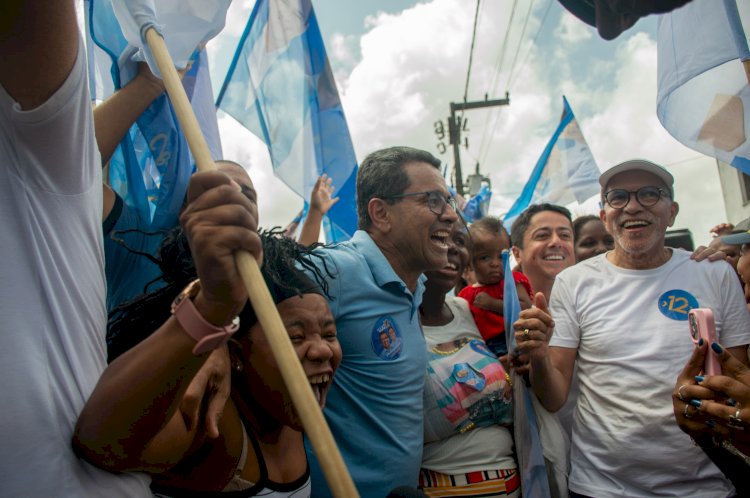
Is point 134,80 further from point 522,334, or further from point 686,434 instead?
point 686,434

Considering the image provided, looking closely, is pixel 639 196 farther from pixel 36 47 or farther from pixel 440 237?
pixel 36 47

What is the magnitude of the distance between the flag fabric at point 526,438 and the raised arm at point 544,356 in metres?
0.09

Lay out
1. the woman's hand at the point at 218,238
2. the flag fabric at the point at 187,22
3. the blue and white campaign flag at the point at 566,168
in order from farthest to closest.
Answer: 1. the blue and white campaign flag at the point at 566,168
2. the flag fabric at the point at 187,22
3. the woman's hand at the point at 218,238

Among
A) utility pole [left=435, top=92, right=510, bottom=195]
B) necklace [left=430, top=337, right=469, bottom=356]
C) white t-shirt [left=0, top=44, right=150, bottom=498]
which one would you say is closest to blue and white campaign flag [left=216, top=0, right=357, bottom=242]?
necklace [left=430, top=337, right=469, bottom=356]

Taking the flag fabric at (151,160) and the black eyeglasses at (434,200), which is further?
the black eyeglasses at (434,200)

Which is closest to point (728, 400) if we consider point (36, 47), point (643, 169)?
point (643, 169)

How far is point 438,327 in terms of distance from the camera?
2658mm

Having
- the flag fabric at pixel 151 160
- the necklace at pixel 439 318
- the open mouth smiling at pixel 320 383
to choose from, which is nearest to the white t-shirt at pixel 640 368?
the necklace at pixel 439 318

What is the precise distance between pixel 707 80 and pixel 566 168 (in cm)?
445

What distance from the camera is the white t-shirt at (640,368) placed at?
6.93ft

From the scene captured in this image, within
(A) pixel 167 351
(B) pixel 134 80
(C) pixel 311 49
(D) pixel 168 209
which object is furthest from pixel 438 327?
(C) pixel 311 49

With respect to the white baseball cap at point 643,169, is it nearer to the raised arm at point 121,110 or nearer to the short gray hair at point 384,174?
the short gray hair at point 384,174

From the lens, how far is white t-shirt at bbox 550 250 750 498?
2.11m

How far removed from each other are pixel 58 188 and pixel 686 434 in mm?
2329
